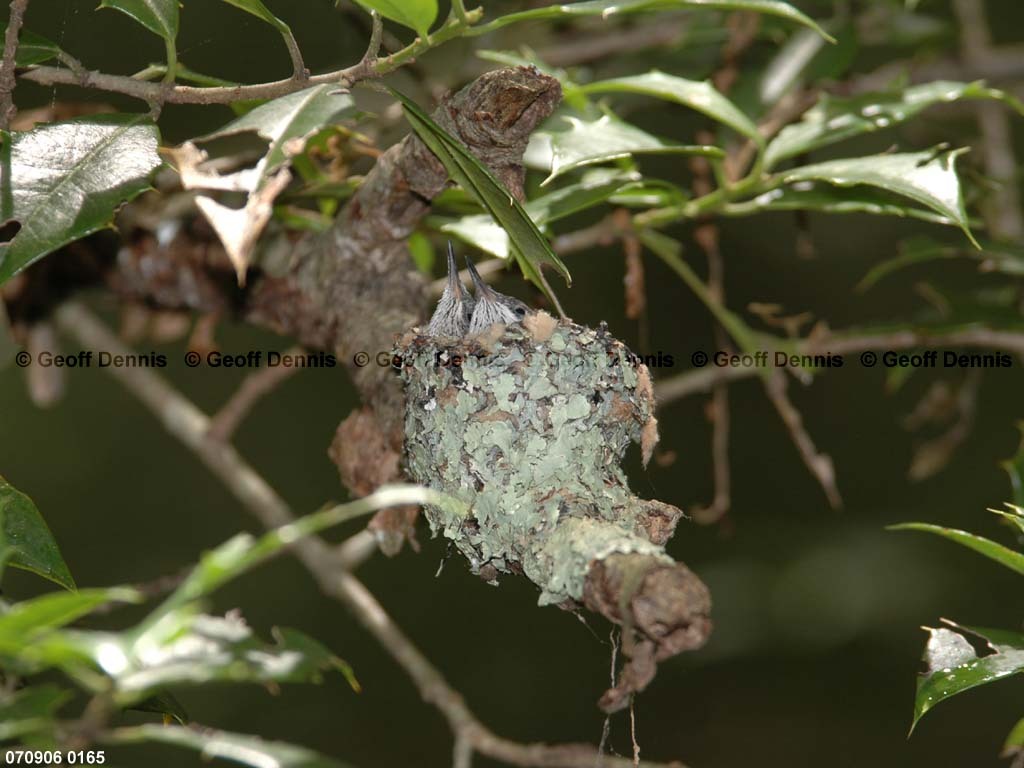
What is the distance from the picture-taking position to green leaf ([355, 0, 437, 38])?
56.2 inches

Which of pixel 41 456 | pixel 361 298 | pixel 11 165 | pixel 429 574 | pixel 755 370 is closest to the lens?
pixel 11 165

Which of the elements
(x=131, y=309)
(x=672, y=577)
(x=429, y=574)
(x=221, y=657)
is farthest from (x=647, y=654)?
(x=429, y=574)

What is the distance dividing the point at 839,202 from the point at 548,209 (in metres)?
0.59

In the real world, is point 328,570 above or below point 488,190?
below

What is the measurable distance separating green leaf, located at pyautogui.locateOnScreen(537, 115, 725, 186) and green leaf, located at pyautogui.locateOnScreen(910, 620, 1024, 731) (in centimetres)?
91

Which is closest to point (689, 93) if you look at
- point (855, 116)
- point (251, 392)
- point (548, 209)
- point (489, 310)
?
point (548, 209)

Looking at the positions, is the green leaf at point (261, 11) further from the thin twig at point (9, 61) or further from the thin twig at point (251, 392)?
the thin twig at point (251, 392)

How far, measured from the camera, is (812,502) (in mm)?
4695

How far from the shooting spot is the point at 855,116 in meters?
2.17

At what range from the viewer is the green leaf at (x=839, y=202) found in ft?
6.58

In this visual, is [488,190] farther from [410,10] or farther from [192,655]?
[192,655]

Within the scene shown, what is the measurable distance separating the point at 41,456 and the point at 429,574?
1.67 metres

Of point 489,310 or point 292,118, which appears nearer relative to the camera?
point 292,118

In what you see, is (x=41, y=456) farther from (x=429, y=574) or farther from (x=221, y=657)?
(x=221, y=657)
